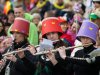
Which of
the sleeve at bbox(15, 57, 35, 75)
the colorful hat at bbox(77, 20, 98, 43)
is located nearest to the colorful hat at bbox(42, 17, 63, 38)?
the sleeve at bbox(15, 57, 35, 75)

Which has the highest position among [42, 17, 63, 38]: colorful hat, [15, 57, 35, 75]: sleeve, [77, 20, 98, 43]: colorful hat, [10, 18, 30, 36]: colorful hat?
[77, 20, 98, 43]: colorful hat

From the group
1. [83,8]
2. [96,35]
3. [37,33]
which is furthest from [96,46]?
[83,8]

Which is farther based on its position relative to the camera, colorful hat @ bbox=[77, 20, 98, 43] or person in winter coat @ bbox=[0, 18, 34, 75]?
person in winter coat @ bbox=[0, 18, 34, 75]

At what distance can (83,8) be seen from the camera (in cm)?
1756

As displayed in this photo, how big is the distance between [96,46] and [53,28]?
971 millimetres

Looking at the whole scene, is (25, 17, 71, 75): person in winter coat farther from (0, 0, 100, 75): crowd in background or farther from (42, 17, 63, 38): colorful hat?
(0, 0, 100, 75): crowd in background

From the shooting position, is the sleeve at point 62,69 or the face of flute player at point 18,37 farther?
the face of flute player at point 18,37

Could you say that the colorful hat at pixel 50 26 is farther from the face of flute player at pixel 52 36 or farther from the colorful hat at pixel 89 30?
the colorful hat at pixel 89 30

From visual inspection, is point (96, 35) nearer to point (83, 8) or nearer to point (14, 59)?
point (14, 59)

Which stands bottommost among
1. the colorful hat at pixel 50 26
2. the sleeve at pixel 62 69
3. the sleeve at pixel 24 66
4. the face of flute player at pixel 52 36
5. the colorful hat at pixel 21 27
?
the sleeve at pixel 24 66

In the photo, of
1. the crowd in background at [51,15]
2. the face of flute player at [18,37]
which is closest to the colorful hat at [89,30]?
the crowd in background at [51,15]

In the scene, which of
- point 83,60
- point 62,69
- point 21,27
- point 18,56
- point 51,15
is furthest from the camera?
point 51,15

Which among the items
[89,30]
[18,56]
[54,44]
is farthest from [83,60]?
[18,56]

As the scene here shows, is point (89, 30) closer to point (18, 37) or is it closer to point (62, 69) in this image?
point (62, 69)
